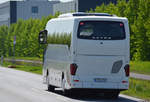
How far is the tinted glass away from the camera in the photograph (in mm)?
19312

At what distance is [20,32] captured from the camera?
110 m

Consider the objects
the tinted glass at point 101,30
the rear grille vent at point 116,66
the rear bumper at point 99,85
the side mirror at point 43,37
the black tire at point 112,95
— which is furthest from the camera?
the side mirror at point 43,37

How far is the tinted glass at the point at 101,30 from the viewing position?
19.3 meters

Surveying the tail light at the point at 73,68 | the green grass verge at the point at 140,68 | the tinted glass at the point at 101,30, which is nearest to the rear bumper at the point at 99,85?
the tail light at the point at 73,68

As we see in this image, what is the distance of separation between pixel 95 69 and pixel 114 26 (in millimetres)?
1652

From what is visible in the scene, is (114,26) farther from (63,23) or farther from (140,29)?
(140,29)

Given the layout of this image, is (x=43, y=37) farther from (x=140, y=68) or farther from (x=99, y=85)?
(x=140, y=68)

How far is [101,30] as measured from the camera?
19.4 meters

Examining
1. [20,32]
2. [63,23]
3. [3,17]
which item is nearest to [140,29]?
[63,23]

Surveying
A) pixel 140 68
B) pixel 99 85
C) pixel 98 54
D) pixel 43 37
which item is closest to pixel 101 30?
pixel 98 54

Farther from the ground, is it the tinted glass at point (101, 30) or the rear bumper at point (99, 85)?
the tinted glass at point (101, 30)

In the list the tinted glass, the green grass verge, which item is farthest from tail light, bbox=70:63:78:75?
the green grass verge

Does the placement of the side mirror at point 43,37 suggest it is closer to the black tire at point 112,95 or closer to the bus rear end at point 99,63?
the black tire at point 112,95

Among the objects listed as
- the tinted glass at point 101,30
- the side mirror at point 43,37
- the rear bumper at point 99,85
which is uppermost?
the tinted glass at point 101,30
